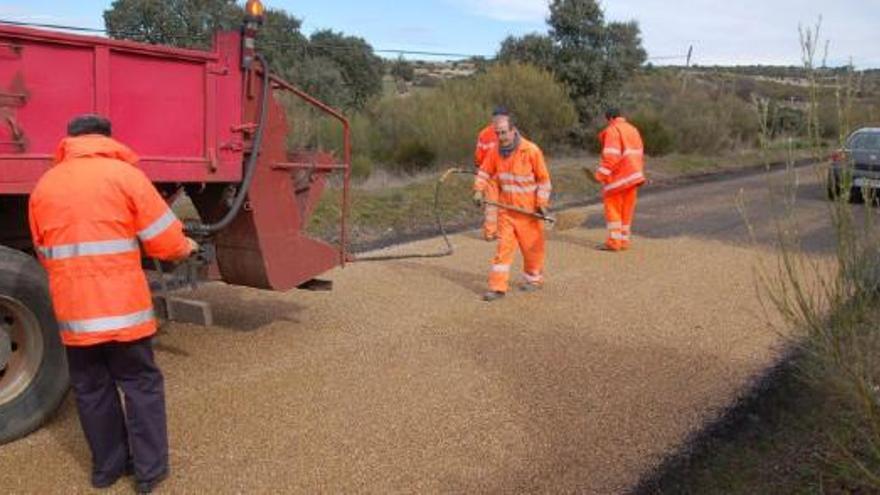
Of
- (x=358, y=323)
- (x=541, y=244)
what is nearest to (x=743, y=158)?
(x=541, y=244)

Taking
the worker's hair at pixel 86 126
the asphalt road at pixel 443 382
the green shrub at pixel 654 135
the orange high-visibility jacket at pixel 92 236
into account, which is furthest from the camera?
the green shrub at pixel 654 135

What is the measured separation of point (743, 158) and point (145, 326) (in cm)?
2682

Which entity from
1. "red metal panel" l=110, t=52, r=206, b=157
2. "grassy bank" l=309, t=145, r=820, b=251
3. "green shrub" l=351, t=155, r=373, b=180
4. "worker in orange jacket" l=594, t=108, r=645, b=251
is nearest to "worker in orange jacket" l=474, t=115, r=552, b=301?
"grassy bank" l=309, t=145, r=820, b=251

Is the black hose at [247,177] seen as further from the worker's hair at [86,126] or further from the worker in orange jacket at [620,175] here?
the worker in orange jacket at [620,175]

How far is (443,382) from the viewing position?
18.0ft

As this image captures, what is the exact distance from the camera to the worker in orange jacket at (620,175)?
1073 centimetres

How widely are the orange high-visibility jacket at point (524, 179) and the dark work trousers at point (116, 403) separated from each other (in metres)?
4.65

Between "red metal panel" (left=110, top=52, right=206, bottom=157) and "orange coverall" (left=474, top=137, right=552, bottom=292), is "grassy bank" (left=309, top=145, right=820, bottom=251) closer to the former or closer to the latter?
"orange coverall" (left=474, top=137, right=552, bottom=292)

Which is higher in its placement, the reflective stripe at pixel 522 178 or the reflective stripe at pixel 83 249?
the reflective stripe at pixel 522 178

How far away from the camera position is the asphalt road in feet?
13.8

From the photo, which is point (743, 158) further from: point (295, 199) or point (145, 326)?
point (145, 326)

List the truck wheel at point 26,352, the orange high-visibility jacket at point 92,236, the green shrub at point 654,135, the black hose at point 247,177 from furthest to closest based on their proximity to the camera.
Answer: the green shrub at point 654,135 < the black hose at point 247,177 < the truck wheel at point 26,352 < the orange high-visibility jacket at point 92,236

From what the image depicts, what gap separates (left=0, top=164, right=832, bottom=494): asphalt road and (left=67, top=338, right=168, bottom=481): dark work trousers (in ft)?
0.46

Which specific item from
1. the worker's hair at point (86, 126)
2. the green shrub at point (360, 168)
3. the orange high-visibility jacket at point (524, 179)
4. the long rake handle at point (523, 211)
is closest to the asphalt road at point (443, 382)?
the long rake handle at point (523, 211)
